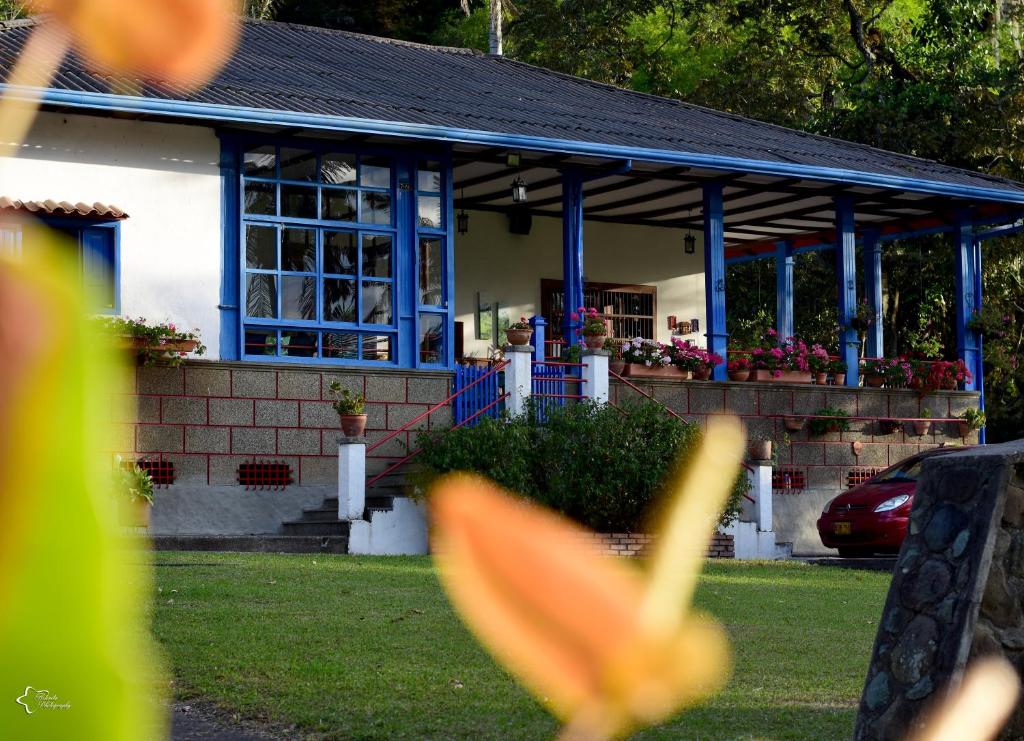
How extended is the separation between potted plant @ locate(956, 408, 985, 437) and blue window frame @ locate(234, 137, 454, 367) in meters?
8.76

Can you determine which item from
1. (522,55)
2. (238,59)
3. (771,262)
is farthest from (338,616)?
(522,55)

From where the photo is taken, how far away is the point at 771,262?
104ft

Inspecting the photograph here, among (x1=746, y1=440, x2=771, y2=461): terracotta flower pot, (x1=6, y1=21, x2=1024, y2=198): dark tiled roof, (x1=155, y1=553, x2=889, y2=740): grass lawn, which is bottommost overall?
(x1=155, y1=553, x2=889, y2=740): grass lawn

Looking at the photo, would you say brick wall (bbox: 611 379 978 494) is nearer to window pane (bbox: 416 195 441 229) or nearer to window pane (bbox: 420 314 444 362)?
window pane (bbox: 420 314 444 362)

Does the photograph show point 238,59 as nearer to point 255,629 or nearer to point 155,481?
point 155,481

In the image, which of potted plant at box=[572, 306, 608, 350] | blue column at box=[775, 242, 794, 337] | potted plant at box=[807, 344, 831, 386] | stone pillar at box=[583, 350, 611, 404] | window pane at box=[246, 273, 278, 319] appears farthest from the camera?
blue column at box=[775, 242, 794, 337]

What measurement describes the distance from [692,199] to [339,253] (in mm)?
7436

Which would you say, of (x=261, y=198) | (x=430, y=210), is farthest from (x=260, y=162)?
(x=430, y=210)

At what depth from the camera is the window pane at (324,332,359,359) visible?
1795 cm

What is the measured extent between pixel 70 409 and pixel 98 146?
16.9 m

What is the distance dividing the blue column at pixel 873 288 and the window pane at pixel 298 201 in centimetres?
918

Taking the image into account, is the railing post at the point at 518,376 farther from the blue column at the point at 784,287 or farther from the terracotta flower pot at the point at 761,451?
the blue column at the point at 784,287

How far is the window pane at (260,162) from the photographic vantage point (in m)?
17.4

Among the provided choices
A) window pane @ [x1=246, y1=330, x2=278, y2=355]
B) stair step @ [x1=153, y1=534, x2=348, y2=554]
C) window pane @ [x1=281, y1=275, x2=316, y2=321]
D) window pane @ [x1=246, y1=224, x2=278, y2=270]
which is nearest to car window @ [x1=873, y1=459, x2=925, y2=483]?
stair step @ [x1=153, y1=534, x2=348, y2=554]
